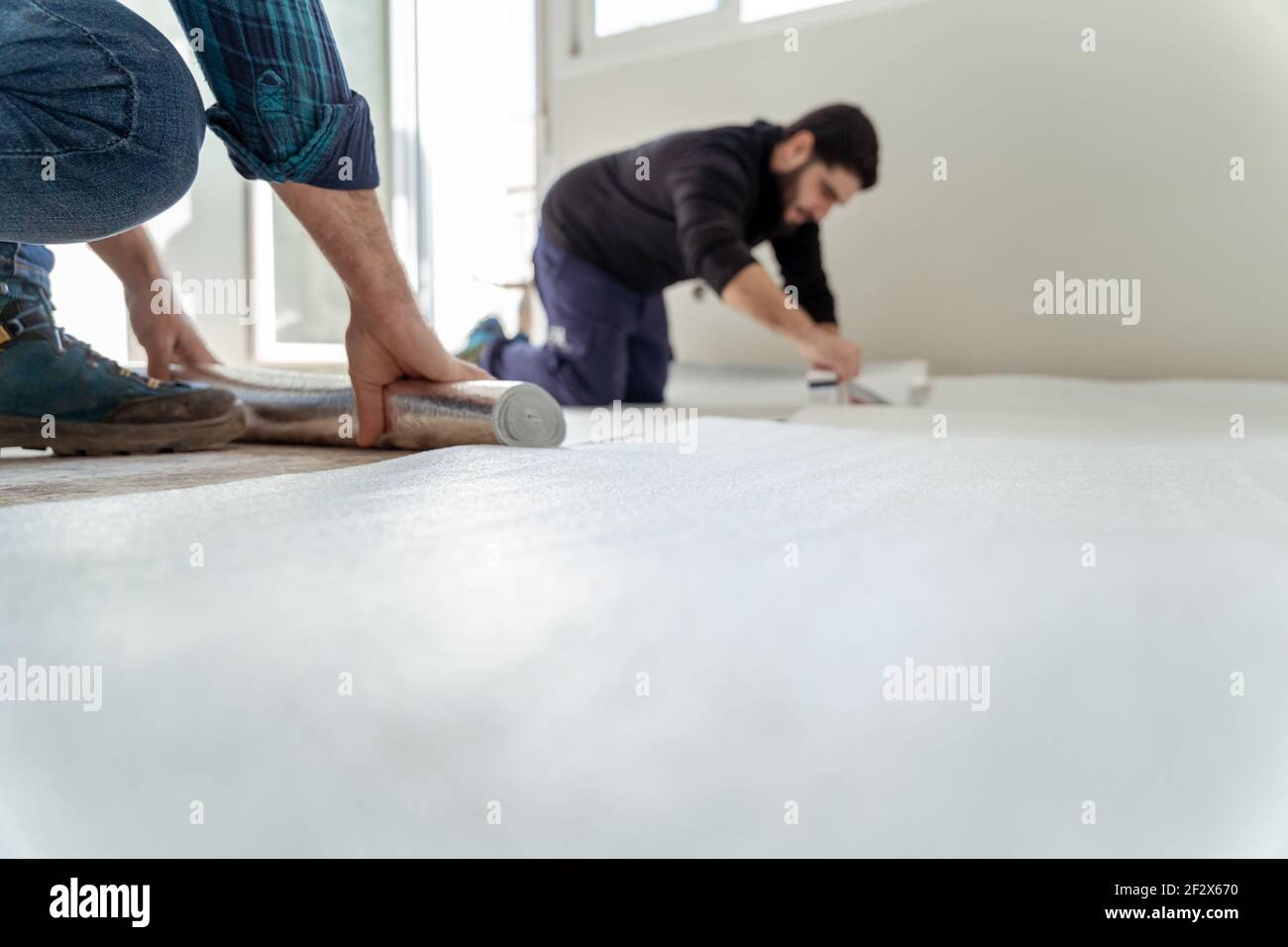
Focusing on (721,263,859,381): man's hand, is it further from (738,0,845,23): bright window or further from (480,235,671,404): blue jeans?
(738,0,845,23): bright window

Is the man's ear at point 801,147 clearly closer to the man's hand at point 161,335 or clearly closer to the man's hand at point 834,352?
the man's hand at point 834,352

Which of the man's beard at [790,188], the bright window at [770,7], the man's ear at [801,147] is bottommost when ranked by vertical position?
the man's beard at [790,188]

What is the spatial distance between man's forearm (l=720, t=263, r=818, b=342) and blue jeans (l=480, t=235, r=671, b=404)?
563mm

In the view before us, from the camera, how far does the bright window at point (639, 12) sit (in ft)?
9.34

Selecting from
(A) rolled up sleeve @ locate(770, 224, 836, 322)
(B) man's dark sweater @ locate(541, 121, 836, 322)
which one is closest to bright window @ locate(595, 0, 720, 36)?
(B) man's dark sweater @ locate(541, 121, 836, 322)

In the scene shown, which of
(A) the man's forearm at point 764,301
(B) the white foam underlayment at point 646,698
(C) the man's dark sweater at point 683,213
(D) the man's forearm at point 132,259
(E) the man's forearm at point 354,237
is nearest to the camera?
(B) the white foam underlayment at point 646,698

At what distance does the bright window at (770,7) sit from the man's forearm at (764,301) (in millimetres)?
1415

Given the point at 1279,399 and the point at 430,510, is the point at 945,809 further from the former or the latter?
the point at 1279,399

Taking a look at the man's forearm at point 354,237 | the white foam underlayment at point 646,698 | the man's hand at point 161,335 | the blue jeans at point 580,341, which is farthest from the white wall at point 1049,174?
the white foam underlayment at point 646,698

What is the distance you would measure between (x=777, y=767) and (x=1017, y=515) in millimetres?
247

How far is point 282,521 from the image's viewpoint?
0.49 meters

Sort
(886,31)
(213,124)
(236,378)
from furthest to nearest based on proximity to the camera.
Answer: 1. (886,31)
2. (236,378)
3. (213,124)

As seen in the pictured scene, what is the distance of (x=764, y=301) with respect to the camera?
160 cm

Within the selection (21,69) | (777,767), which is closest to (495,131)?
(21,69)
